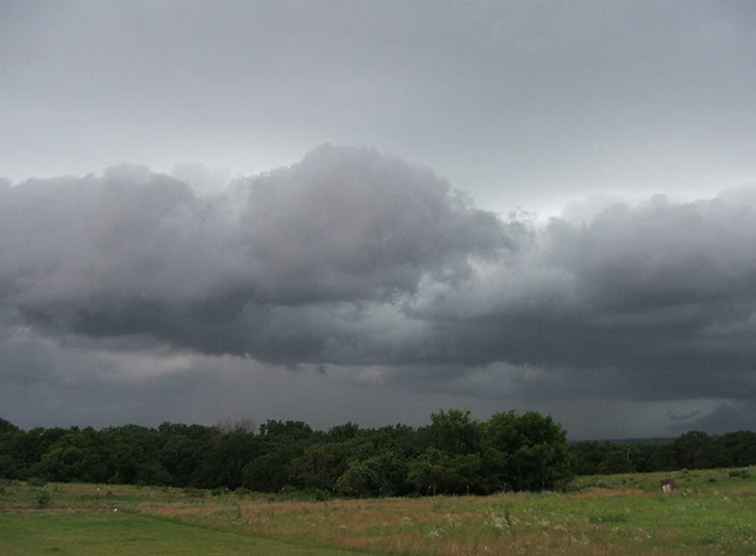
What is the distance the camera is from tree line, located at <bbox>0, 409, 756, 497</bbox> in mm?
83812

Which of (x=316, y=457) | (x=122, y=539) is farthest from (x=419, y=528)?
(x=316, y=457)

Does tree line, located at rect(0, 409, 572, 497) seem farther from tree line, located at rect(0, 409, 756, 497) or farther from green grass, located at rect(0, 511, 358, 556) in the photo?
green grass, located at rect(0, 511, 358, 556)

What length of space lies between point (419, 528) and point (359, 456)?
212 feet

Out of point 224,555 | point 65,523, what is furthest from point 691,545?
point 65,523

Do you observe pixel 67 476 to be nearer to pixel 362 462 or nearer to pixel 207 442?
pixel 207 442

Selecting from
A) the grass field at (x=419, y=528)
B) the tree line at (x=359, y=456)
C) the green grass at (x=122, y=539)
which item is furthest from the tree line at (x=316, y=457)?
the green grass at (x=122, y=539)

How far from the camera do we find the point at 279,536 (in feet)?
123

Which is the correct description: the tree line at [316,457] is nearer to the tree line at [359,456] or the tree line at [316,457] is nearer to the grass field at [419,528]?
the tree line at [359,456]

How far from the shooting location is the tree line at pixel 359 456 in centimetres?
8381

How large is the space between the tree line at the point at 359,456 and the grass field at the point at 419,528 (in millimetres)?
25908

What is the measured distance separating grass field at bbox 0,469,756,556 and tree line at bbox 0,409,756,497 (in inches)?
1020

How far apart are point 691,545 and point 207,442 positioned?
126m

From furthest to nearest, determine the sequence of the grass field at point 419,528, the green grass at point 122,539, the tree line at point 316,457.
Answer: the tree line at point 316,457 → the green grass at point 122,539 → the grass field at point 419,528

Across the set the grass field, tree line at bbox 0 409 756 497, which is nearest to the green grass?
the grass field
